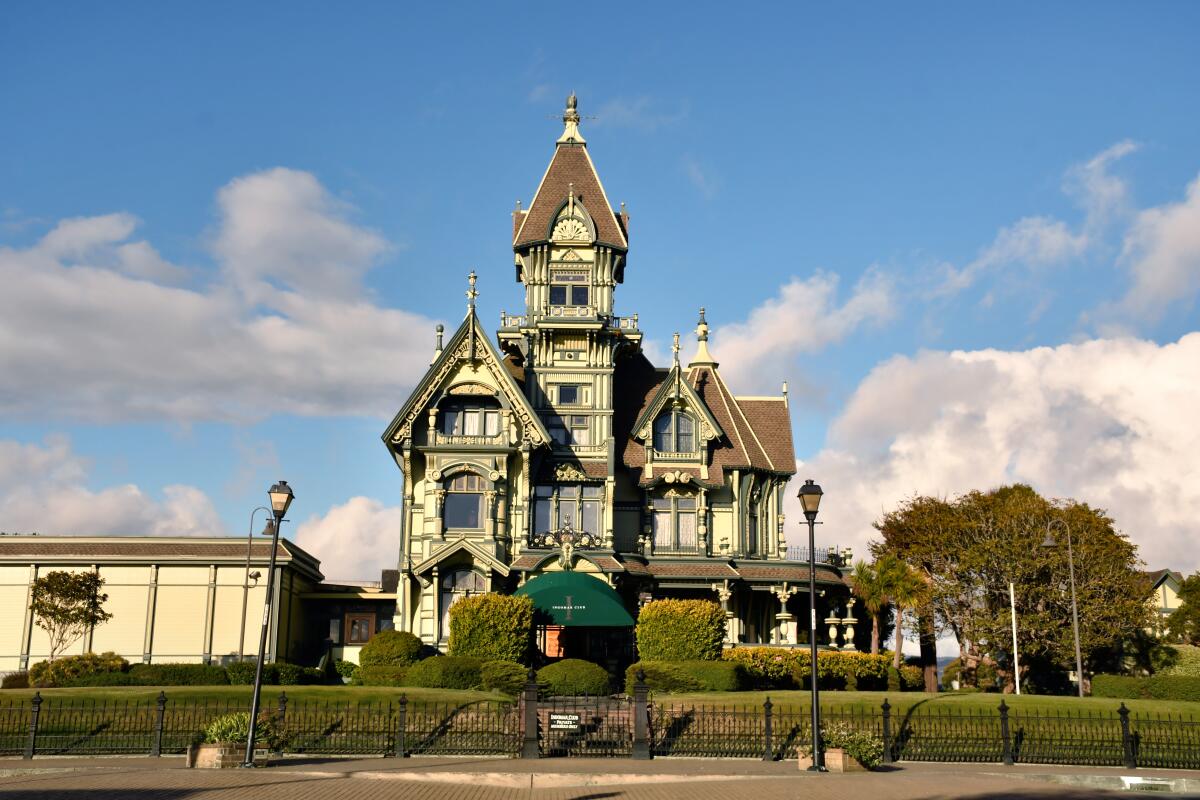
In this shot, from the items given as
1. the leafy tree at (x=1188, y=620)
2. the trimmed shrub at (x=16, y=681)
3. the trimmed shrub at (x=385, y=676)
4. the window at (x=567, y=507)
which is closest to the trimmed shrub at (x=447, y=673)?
the trimmed shrub at (x=385, y=676)

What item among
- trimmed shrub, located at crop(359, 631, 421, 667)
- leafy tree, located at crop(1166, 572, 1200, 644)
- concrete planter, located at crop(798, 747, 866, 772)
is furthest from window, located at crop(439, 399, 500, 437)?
leafy tree, located at crop(1166, 572, 1200, 644)

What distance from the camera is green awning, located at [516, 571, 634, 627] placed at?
44.7 metres

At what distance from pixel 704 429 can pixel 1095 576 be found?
61.9ft

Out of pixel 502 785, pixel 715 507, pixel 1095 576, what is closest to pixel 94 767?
pixel 502 785

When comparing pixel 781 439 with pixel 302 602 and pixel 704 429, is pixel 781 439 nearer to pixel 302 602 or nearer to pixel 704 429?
pixel 704 429

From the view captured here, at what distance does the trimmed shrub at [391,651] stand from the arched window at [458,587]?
3562 mm

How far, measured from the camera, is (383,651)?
43.8m

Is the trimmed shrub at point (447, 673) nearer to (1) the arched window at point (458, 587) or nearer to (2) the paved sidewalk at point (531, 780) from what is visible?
(1) the arched window at point (458, 587)

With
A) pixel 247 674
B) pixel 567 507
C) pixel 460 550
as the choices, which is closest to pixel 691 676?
pixel 460 550

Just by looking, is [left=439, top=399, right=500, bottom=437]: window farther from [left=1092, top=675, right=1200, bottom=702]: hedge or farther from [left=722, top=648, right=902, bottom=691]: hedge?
[left=1092, top=675, right=1200, bottom=702]: hedge

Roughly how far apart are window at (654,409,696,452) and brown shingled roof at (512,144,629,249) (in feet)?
27.7

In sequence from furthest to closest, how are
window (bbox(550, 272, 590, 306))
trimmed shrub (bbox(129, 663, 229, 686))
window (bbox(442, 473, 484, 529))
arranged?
window (bbox(550, 272, 590, 306)) < window (bbox(442, 473, 484, 529)) < trimmed shrub (bbox(129, 663, 229, 686))

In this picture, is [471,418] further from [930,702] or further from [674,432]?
[930,702]

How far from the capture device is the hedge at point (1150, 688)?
43.3 meters
